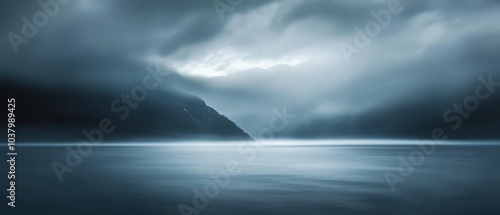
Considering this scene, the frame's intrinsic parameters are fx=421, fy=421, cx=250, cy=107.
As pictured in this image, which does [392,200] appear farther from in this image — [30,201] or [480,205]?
[30,201]

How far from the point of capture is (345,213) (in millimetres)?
18203

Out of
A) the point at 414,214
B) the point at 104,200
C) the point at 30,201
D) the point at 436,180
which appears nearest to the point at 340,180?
the point at 436,180

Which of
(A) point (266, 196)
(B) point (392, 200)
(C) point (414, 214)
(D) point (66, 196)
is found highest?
(D) point (66, 196)

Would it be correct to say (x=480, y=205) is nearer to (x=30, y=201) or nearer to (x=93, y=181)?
(x=30, y=201)

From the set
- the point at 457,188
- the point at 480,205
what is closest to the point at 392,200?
the point at 480,205

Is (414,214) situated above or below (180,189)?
below

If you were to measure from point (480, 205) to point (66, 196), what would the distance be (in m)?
21.1

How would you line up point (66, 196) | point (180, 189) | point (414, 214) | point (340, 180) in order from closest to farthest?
point (414, 214), point (66, 196), point (180, 189), point (340, 180)

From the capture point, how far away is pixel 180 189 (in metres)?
26.8

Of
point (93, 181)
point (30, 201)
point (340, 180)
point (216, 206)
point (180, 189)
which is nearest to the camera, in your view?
point (216, 206)

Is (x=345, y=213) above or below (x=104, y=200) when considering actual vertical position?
below

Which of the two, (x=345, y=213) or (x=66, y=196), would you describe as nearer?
(x=345, y=213)

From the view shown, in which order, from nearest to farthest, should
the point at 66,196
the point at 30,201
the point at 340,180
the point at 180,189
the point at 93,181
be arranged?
1. the point at 30,201
2. the point at 66,196
3. the point at 180,189
4. the point at 93,181
5. the point at 340,180

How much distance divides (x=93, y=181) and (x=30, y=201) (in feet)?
31.7
